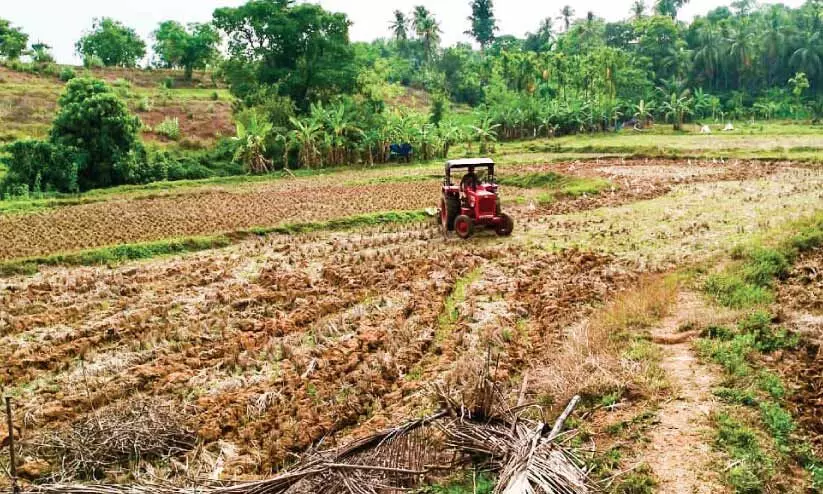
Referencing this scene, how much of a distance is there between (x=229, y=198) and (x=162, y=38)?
44897mm

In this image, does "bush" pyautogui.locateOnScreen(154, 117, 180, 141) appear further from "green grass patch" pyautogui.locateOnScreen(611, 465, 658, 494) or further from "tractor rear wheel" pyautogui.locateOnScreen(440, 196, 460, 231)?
"green grass patch" pyautogui.locateOnScreen(611, 465, 658, 494)

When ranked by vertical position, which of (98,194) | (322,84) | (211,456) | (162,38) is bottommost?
(211,456)

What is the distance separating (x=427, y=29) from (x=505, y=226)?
57.7m

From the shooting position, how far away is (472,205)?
13938 millimetres

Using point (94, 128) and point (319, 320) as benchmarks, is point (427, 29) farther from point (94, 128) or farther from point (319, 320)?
point (319, 320)

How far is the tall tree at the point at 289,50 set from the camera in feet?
110

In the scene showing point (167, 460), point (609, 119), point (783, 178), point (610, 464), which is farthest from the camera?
point (609, 119)

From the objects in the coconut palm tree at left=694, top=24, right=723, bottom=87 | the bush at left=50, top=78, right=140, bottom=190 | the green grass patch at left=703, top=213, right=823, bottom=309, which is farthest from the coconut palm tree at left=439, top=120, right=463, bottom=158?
the coconut palm tree at left=694, top=24, right=723, bottom=87

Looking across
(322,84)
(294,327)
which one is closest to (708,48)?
(322,84)

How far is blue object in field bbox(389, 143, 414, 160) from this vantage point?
105 feet

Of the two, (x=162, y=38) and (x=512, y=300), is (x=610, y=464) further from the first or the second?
(x=162, y=38)

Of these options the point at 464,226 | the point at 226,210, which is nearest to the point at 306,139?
the point at 226,210

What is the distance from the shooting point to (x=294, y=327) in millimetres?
8773

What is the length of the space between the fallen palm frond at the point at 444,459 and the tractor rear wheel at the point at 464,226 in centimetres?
874
